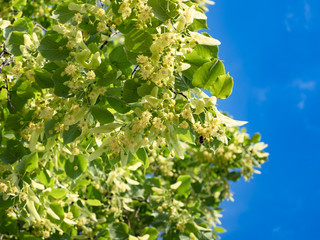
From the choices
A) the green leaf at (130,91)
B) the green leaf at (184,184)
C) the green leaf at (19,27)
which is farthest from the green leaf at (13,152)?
the green leaf at (184,184)

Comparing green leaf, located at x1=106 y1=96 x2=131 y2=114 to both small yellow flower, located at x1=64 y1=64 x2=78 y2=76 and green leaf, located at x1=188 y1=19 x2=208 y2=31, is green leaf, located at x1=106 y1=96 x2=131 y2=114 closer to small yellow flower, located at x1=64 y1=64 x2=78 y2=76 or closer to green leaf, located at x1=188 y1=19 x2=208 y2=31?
small yellow flower, located at x1=64 y1=64 x2=78 y2=76

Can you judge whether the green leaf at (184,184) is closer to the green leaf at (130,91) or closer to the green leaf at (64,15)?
the green leaf at (130,91)

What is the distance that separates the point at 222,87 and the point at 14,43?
132 centimetres

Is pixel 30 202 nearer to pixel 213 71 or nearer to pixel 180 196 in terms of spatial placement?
pixel 213 71

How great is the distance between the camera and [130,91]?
5.58ft

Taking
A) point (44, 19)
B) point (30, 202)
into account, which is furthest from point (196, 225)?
point (44, 19)

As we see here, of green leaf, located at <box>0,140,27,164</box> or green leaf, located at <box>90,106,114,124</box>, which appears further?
green leaf, located at <box>0,140,27,164</box>

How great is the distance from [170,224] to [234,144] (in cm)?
183

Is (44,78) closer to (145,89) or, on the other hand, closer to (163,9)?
(145,89)

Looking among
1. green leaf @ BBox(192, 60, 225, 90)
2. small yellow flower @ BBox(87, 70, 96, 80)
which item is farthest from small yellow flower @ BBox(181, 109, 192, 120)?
small yellow flower @ BBox(87, 70, 96, 80)

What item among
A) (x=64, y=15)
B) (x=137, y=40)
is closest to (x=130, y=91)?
(x=137, y=40)

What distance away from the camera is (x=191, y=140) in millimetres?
2002

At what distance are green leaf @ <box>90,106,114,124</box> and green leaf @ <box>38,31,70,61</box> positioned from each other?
340mm

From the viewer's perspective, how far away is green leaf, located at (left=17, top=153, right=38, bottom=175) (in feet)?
6.73
